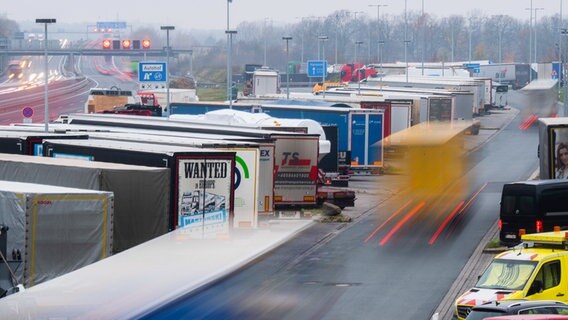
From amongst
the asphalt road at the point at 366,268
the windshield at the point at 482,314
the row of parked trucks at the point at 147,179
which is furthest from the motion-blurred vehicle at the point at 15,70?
the windshield at the point at 482,314

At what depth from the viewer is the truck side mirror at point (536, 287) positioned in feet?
75.1

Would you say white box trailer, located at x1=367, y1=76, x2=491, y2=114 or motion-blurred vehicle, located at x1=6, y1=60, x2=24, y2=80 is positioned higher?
motion-blurred vehicle, located at x1=6, y1=60, x2=24, y2=80

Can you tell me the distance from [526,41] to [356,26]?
42.1 meters

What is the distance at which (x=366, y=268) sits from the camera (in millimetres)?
29875

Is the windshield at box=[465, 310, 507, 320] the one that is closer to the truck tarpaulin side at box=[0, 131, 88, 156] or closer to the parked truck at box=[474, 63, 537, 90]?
the truck tarpaulin side at box=[0, 131, 88, 156]

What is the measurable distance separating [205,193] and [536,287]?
9.70 meters

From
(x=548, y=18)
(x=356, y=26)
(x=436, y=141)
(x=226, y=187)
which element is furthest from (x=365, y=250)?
(x=548, y=18)

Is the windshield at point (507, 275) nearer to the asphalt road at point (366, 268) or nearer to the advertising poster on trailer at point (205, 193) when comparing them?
the asphalt road at point (366, 268)

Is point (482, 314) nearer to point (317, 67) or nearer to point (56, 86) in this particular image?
point (317, 67)

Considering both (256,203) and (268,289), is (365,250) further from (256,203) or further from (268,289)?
(268,289)

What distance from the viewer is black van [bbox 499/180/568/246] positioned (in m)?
32.9

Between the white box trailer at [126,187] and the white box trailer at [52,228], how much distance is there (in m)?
2.47

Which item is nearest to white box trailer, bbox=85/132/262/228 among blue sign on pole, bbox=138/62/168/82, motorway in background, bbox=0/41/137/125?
blue sign on pole, bbox=138/62/168/82

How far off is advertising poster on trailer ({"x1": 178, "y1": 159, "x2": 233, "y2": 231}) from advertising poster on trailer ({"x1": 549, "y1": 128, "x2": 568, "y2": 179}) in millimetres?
10795
